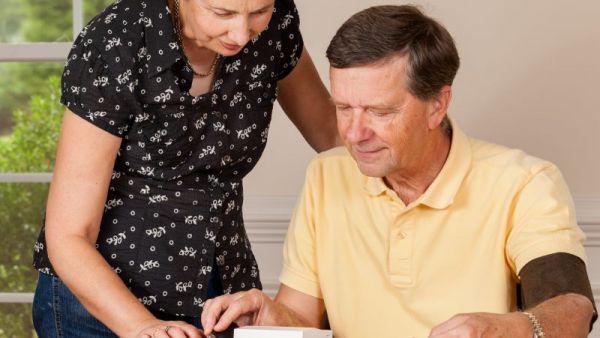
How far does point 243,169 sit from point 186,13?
0.37 meters

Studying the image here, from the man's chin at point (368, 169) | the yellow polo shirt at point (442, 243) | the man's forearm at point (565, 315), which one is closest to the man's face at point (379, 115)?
the man's chin at point (368, 169)

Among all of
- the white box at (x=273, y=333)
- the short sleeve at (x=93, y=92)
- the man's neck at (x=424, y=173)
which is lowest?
the white box at (x=273, y=333)

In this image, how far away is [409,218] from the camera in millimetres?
2109

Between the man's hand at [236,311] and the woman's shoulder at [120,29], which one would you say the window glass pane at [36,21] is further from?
the man's hand at [236,311]

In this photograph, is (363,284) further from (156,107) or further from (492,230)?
(156,107)

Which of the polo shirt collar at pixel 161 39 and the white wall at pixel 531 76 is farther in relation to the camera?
the white wall at pixel 531 76

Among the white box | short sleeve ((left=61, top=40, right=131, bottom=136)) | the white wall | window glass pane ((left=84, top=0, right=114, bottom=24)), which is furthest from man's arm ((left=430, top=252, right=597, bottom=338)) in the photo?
window glass pane ((left=84, top=0, right=114, bottom=24))

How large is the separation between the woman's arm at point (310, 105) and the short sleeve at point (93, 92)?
48cm

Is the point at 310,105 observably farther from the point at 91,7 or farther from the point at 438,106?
the point at 91,7

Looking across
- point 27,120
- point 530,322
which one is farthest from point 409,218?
point 27,120

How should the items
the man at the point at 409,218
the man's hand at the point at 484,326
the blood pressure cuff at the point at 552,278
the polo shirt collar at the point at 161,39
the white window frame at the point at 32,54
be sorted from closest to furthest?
the man's hand at the point at 484,326 → the blood pressure cuff at the point at 552,278 → the man at the point at 409,218 → the polo shirt collar at the point at 161,39 → the white window frame at the point at 32,54

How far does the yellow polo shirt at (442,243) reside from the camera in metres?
2.04

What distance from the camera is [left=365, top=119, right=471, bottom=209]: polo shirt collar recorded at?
208 centimetres

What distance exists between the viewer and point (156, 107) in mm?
2111
